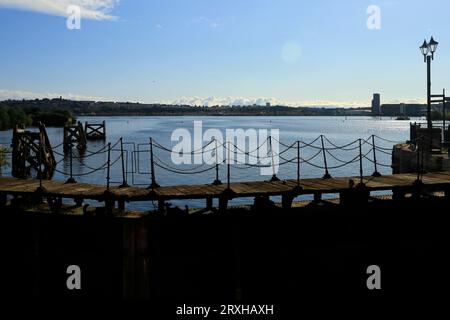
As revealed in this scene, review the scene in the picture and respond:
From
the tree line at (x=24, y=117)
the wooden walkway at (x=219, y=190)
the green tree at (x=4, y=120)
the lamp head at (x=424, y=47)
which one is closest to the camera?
the wooden walkway at (x=219, y=190)

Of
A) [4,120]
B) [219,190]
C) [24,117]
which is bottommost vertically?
[219,190]

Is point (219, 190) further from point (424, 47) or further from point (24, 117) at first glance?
point (24, 117)

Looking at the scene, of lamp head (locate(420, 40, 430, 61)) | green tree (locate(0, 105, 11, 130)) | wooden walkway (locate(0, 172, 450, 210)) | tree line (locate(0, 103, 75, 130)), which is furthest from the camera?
tree line (locate(0, 103, 75, 130))

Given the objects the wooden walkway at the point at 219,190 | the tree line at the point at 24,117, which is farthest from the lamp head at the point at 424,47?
the tree line at the point at 24,117

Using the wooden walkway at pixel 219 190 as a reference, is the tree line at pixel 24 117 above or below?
above

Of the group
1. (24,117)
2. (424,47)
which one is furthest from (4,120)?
(424,47)

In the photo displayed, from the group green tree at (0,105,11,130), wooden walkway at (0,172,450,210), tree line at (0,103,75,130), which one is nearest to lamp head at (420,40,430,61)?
wooden walkway at (0,172,450,210)

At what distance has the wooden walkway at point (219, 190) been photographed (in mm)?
13109

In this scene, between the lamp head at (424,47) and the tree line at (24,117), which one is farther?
the tree line at (24,117)

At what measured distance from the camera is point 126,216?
1335 cm

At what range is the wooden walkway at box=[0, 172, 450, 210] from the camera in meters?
13.1

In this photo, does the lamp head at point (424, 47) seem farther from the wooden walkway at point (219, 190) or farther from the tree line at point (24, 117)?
the tree line at point (24, 117)

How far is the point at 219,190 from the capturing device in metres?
13.7

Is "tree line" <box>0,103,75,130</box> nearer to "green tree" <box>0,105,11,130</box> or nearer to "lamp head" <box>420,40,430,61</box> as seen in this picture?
"green tree" <box>0,105,11,130</box>
